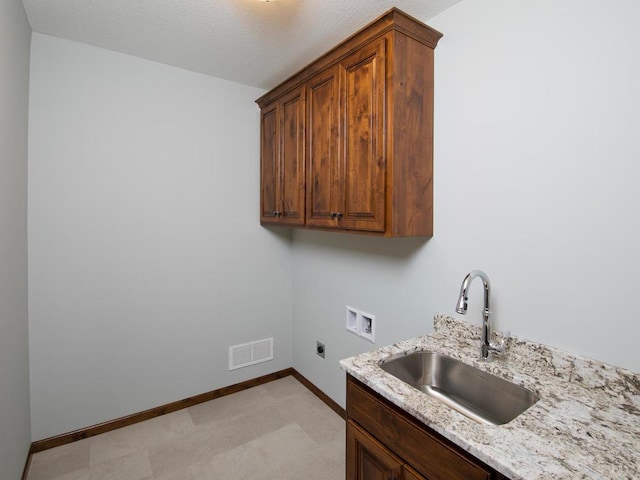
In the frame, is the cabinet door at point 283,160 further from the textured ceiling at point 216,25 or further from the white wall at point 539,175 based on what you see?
the white wall at point 539,175

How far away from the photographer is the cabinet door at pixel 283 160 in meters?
2.11

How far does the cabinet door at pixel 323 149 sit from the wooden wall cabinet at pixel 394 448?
3.07 feet

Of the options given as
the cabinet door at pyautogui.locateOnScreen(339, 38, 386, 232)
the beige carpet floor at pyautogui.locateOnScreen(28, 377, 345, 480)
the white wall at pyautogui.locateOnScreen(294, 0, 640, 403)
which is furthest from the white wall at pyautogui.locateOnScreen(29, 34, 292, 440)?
the white wall at pyautogui.locateOnScreen(294, 0, 640, 403)

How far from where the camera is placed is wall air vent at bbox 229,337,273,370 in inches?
104

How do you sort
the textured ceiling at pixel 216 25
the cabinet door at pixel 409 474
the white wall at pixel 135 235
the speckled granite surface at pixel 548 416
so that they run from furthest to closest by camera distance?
the white wall at pixel 135 235 < the textured ceiling at pixel 216 25 < the cabinet door at pixel 409 474 < the speckled granite surface at pixel 548 416

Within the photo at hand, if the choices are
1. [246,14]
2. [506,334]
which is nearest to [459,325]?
[506,334]

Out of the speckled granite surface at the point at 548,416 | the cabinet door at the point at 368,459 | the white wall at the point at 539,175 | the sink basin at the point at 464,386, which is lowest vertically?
the cabinet door at the point at 368,459

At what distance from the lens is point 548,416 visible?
98 cm

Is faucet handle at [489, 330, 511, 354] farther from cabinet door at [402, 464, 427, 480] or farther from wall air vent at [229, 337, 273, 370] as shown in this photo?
wall air vent at [229, 337, 273, 370]

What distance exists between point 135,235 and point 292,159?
118 cm

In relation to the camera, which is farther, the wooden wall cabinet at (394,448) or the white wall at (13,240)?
the white wall at (13,240)

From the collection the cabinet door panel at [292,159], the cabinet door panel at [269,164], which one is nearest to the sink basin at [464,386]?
the cabinet door panel at [292,159]

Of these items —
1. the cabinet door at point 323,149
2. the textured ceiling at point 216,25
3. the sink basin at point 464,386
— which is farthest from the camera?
the cabinet door at point 323,149

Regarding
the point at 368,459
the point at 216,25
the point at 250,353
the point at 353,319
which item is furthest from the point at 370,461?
the point at 216,25
